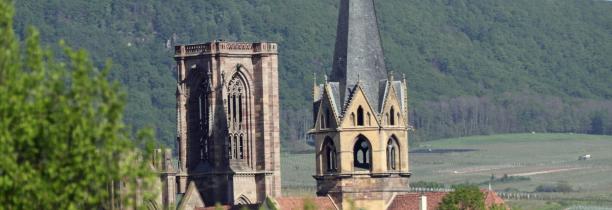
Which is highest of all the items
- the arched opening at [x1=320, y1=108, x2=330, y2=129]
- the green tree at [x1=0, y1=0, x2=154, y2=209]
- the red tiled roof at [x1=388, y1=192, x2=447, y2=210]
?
the arched opening at [x1=320, y1=108, x2=330, y2=129]

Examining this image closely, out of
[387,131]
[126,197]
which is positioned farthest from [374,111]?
[126,197]

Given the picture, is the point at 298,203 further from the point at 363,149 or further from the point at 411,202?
the point at 411,202

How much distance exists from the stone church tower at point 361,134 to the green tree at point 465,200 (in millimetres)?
5717

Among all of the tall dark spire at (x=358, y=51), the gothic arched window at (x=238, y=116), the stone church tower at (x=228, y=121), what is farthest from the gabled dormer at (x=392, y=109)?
the gothic arched window at (x=238, y=116)

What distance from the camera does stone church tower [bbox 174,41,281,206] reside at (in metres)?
126

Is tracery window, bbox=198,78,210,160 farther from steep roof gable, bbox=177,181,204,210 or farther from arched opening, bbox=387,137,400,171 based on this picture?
arched opening, bbox=387,137,400,171

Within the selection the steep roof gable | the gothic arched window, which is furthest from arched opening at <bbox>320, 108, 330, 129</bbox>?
the gothic arched window

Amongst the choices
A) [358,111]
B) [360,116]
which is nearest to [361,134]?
[360,116]

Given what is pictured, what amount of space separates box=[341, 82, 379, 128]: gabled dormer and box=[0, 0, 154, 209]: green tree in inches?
2640

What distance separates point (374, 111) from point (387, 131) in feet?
3.83

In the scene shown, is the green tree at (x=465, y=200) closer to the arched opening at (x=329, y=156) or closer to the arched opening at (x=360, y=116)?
the arched opening at (x=360, y=116)

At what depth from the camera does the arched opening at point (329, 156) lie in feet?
366

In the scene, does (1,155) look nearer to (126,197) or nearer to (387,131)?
(126,197)

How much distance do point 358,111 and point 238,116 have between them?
59.8 feet
